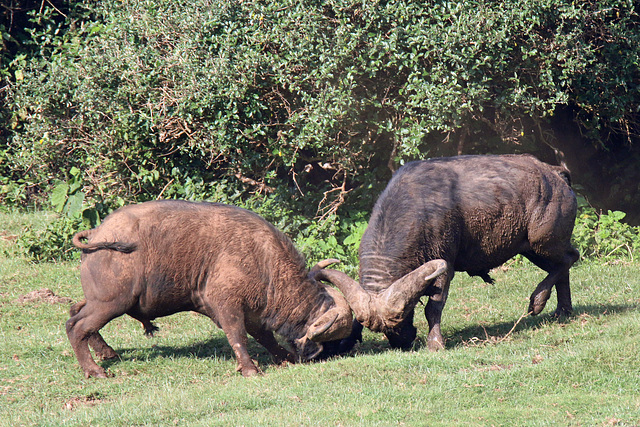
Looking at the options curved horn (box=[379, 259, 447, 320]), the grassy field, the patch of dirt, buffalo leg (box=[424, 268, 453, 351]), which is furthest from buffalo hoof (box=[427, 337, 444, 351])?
the patch of dirt

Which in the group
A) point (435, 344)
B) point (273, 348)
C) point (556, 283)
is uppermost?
point (556, 283)

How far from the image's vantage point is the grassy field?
21.5ft

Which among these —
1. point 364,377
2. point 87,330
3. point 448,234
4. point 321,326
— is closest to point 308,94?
point 448,234

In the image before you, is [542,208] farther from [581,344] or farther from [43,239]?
[43,239]

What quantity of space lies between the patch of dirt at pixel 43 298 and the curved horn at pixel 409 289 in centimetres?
542

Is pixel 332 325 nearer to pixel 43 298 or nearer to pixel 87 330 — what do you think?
pixel 87 330

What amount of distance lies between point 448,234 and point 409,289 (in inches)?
41.2

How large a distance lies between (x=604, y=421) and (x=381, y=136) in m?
8.58

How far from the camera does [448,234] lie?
880cm

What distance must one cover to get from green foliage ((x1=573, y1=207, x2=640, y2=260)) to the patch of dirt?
8209 mm

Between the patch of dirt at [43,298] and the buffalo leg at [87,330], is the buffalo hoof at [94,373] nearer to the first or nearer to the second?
the buffalo leg at [87,330]

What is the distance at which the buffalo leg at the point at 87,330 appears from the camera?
8078 mm

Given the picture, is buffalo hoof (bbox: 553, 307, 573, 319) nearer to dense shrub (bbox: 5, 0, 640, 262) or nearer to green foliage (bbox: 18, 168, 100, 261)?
dense shrub (bbox: 5, 0, 640, 262)

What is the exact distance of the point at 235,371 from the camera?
8320mm
